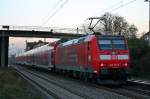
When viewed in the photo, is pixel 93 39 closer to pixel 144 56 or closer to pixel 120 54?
pixel 120 54

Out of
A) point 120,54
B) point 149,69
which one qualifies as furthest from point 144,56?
point 120,54

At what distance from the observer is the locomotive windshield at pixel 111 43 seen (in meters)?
27.4

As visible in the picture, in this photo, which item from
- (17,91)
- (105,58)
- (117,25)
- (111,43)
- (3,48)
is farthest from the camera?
(117,25)

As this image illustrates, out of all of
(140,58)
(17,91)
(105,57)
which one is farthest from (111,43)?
(140,58)

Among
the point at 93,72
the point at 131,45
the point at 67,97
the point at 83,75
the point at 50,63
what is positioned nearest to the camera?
the point at 67,97

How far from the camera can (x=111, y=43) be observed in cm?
2755

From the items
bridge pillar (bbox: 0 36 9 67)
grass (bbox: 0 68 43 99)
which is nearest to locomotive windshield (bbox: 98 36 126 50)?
grass (bbox: 0 68 43 99)

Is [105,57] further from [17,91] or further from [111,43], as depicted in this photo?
[17,91]

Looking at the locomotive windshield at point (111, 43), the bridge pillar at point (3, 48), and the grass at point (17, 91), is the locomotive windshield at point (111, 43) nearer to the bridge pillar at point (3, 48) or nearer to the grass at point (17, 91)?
the grass at point (17, 91)

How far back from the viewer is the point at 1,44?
276 feet

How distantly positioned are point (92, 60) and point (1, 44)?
58.9 m

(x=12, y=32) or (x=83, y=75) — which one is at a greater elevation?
(x=12, y=32)

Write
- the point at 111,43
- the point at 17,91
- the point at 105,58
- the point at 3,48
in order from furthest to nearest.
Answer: the point at 3,48 → the point at 111,43 → the point at 105,58 → the point at 17,91

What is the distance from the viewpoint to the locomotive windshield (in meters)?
27.4
